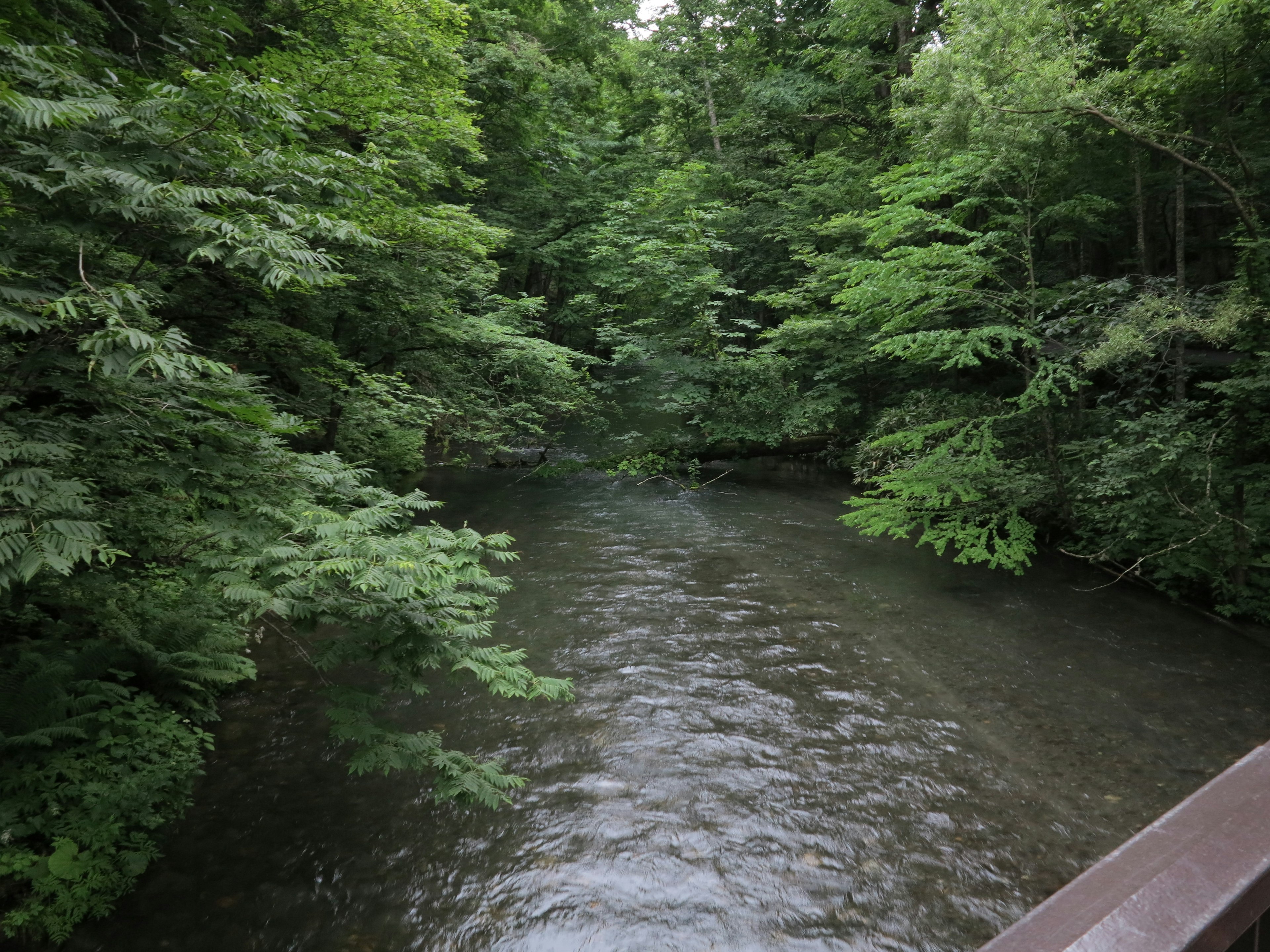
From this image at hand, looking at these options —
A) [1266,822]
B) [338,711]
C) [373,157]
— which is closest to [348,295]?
[373,157]

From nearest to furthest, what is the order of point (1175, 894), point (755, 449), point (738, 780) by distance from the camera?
point (1175, 894) → point (738, 780) → point (755, 449)

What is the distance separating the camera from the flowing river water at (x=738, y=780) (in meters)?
4.08

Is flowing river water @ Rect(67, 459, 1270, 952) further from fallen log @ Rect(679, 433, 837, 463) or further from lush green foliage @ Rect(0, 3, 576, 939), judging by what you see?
fallen log @ Rect(679, 433, 837, 463)

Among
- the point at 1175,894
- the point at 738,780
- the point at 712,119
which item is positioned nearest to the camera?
the point at 1175,894

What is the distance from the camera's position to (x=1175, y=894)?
89cm

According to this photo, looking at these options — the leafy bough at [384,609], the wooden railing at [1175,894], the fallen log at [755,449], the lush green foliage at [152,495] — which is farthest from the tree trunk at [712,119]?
the wooden railing at [1175,894]

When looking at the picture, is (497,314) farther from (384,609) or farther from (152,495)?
(384,609)

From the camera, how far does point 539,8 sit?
21797mm

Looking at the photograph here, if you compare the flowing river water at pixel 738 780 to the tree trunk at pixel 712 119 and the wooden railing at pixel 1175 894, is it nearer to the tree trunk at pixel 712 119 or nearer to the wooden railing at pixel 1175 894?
the wooden railing at pixel 1175 894

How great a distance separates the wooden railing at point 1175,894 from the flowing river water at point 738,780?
3.59 m

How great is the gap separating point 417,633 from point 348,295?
7.22 m

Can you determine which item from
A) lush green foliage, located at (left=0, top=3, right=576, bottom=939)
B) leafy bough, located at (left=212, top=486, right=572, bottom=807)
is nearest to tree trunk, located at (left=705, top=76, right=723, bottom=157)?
lush green foliage, located at (left=0, top=3, right=576, bottom=939)

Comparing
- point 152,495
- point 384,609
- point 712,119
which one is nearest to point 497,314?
point 152,495

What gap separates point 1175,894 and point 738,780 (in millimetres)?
4939
